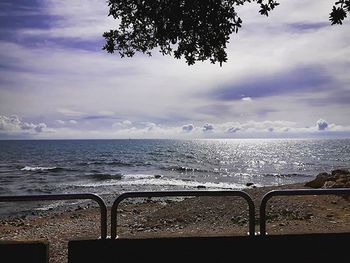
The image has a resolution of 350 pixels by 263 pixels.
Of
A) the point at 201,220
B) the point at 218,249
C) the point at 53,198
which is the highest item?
the point at 53,198

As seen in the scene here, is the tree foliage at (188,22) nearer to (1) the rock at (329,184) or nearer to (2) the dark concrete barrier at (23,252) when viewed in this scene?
(2) the dark concrete barrier at (23,252)

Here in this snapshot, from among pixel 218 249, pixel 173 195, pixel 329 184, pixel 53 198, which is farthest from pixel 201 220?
pixel 53 198

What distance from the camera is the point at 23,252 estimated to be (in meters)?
4.14

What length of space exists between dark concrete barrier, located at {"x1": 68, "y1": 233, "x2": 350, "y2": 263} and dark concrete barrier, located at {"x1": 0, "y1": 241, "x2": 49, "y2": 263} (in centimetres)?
29

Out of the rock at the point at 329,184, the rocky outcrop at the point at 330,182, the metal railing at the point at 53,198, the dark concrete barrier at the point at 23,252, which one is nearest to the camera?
the dark concrete barrier at the point at 23,252

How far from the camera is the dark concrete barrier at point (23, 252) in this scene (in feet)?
13.5

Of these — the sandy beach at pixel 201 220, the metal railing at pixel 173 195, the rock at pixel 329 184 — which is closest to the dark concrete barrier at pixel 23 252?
the metal railing at pixel 173 195

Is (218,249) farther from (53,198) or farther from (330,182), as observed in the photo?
(330,182)

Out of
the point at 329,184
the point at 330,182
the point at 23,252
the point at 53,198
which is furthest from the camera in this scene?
the point at 330,182

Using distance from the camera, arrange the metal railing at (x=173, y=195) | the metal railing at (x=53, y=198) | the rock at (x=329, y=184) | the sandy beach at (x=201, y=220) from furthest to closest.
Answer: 1. the rock at (x=329, y=184)
2. the sandy beach at (x=201, y=220)
3. the metal railing at (x=173, y=195)
4. the metal railing at (x=53, y=198)

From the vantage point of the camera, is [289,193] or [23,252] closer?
[23,252]

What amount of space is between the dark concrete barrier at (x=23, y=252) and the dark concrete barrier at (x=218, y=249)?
29 cm

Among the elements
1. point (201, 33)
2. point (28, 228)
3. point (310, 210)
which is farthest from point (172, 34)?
point (28, 228)

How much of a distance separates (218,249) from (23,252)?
6.80 ft
